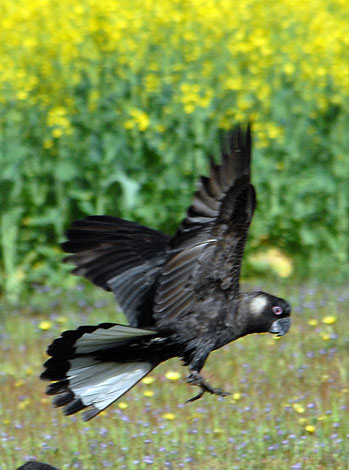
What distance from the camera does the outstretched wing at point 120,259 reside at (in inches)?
189

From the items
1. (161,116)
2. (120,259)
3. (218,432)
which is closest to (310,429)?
(218,432)

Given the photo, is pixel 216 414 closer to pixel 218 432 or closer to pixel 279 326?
pixel 218 432

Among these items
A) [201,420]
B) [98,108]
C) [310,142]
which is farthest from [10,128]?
[201,420]

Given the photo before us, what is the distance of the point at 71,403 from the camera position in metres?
4.35

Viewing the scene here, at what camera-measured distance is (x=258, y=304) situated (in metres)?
4.52

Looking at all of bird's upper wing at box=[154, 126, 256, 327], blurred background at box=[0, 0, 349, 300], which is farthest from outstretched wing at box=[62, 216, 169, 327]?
blurred background at box=[0, 0, 349, 300]

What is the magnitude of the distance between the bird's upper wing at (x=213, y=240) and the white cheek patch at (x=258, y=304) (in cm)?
11

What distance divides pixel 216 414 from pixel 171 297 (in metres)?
0.96

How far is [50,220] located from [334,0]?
3364 mm

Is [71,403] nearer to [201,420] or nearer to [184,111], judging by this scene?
[201,420]

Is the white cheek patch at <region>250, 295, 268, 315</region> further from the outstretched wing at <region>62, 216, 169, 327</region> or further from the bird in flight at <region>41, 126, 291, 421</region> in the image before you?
the outstretched wing at <region>62, 216, 169, 327</region>

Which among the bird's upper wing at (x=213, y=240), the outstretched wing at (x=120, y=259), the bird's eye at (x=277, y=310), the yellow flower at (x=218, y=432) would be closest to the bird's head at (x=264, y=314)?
the bird's eye at (x=277, y=310)

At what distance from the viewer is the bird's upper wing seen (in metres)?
4.01

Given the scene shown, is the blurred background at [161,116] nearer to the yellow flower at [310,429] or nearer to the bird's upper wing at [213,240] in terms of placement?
the bird's upper wing at [213,240]
